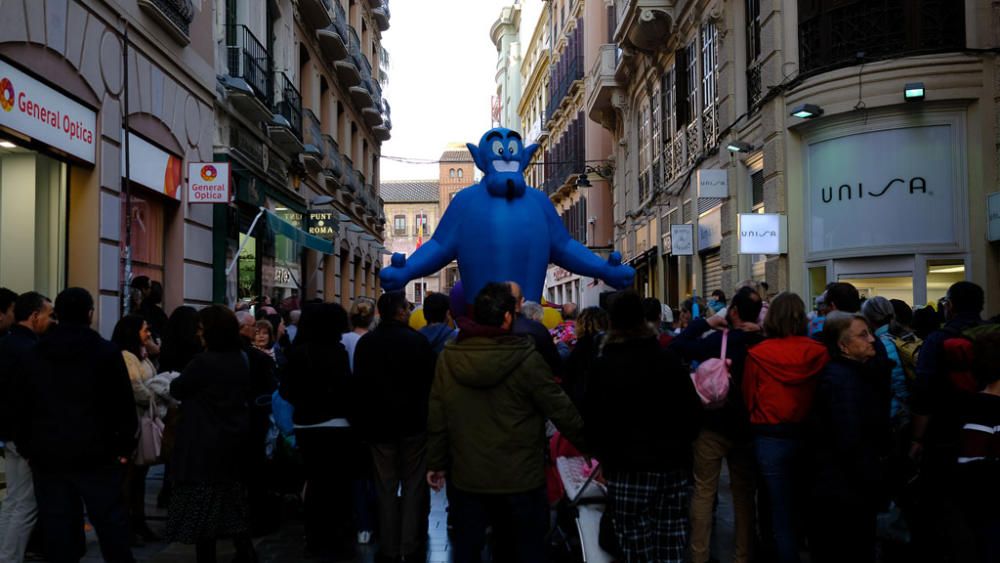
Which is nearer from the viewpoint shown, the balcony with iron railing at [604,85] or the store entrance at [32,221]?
the store entrance at [32,221]

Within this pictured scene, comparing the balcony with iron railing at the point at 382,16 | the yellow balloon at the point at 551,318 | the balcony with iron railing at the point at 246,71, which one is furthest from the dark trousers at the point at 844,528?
the balcony with iron railing at the point at 382,16

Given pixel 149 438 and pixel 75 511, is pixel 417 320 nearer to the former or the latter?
pixel 149 438

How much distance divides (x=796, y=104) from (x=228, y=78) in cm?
845

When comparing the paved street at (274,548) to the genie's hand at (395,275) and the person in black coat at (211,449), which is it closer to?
the person in black coat at (211,449)

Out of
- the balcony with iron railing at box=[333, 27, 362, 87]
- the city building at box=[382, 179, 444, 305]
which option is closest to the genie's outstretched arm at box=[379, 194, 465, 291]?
the balcony with iron railing at box=[333, 27, 362, 87]

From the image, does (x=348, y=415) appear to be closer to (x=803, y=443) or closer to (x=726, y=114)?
(x=803, y=443)

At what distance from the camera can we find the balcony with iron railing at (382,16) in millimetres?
33481

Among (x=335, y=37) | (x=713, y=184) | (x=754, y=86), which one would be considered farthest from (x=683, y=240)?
(x=335, y=37)

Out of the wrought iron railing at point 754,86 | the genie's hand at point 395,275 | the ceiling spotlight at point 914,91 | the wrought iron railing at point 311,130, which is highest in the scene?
the wrought iron railing at point 311,130

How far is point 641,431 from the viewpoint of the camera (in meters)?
4.37

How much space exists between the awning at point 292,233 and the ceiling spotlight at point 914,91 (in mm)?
9903

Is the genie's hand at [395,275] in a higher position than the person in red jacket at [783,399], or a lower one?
higher

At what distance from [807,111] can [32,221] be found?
953cm

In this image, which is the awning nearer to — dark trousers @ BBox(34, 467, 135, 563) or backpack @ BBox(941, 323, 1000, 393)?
dark trousers @ BBox(34, 467, 135, 563)
